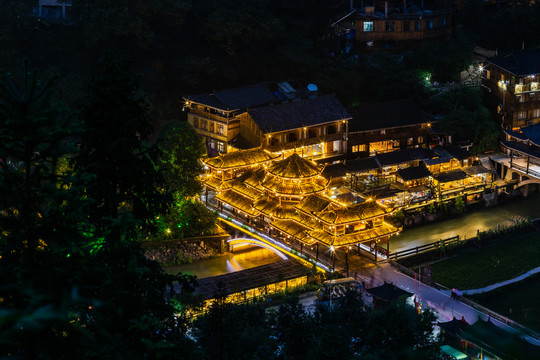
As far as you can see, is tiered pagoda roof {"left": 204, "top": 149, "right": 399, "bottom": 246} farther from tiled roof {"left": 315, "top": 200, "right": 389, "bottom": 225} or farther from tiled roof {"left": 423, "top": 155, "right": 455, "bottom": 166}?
tiled roof {"left": 423, "top": 155, "right": 455, "bottom": 166}

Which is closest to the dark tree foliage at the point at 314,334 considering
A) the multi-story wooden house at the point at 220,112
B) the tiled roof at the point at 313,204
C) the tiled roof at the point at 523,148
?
the tiled roof at the point at 313,204

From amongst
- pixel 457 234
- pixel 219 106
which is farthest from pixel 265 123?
pixel 457 234

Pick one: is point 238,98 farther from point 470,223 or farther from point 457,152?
point 470,223

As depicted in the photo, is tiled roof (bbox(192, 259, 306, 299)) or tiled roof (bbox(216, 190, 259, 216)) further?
tiled roof (bbox(216, 190, 259, 216))

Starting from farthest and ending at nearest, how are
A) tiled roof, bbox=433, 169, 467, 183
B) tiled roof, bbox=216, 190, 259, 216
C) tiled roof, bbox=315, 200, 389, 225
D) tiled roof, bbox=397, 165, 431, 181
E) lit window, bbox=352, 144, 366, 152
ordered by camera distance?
lit window, bbox=352, 144, 366, 152
tiled roof, bbox=433, 169, 467, 183
tiled roof, bbox=397, 165, 431, 181
tiled roof, bbox=216, 190, 259, 216
tiled roof, bbox=315, 200, 389, 225

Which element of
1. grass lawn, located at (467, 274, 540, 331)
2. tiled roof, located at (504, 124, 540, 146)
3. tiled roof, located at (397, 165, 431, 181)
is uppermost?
tiled roof, located at (504, 124, 540, 146)

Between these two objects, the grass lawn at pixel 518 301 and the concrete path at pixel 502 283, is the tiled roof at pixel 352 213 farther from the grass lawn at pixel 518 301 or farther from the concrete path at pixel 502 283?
the grass lawn at pixel 518 301

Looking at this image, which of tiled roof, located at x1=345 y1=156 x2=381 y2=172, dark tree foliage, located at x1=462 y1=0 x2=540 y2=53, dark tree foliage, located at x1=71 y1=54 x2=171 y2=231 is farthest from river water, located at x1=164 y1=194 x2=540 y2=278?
dark tree foliage, located at x1=71 y1=54 x2=171 y2=231

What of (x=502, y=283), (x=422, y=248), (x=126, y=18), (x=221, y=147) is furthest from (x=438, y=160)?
(x=126, y=18)
